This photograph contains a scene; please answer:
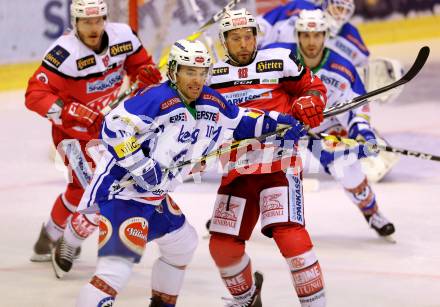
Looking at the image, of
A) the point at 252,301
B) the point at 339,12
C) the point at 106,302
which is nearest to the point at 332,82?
the point at 339,12

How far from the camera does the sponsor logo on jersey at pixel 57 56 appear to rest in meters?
5.54

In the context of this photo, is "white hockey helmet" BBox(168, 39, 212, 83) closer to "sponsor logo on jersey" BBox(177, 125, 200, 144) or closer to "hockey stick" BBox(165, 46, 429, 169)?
"sponsor logo on jersey" BBox(177, 125, 200, 144)

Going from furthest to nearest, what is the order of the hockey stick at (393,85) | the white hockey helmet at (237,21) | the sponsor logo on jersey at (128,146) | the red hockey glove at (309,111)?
1. the hockey stick at (393,85)
2. the white hockey helmet at (237,21)
3. the red hockey glove at (309,111)
4. the sponsor logo on jersey at (128,146)

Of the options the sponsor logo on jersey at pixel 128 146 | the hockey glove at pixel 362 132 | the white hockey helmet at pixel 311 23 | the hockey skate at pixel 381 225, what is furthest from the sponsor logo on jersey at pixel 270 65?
the hockey skate at pixel 381 225

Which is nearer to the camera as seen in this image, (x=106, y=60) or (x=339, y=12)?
(x=106, y=60)

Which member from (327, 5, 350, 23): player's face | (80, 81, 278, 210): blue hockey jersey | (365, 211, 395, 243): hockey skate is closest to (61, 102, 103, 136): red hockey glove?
(80, 81, 278, 210): blue hockey jersey

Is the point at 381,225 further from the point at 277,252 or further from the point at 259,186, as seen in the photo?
the point at 259,186

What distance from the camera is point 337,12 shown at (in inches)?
276

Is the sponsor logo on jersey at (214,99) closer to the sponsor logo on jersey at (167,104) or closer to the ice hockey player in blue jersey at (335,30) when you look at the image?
the sponsor logo on jersey at (167,104)

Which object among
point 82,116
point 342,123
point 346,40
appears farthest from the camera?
point 346,40

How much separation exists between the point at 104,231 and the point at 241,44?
993 mm

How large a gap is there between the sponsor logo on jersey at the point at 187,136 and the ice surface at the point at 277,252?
908mm

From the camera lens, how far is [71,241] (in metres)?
5.50

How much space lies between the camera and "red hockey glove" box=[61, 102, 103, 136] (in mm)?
5340
